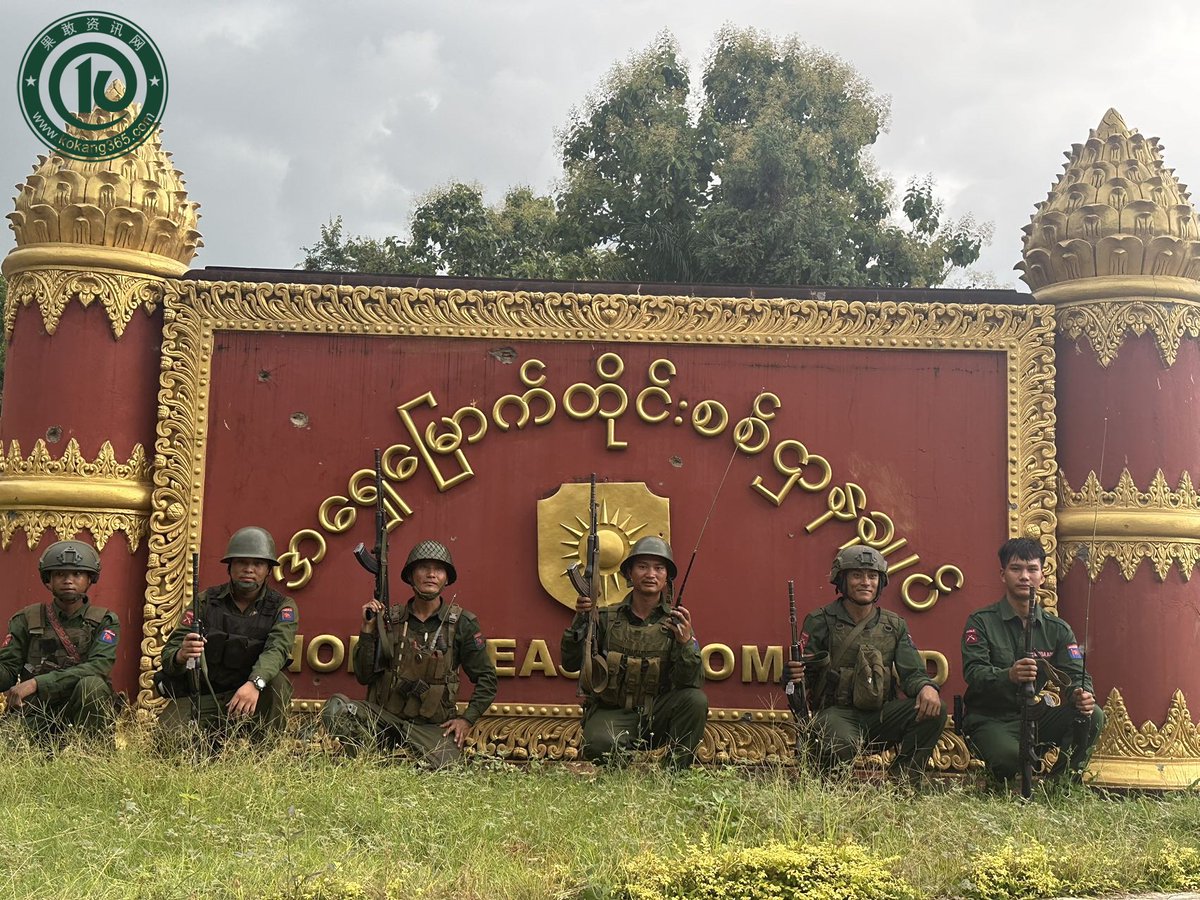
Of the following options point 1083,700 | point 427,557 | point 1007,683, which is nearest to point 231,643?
point 427,557

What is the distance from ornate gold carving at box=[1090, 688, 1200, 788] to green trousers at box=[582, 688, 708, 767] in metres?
2.60

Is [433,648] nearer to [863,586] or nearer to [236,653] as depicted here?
[236,653]

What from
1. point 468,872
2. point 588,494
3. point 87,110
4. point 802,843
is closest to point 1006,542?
point 588,494

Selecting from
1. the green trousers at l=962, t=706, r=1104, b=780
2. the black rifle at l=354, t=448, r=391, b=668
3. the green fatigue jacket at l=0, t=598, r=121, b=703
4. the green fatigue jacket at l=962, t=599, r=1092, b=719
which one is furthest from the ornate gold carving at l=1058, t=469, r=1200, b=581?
the green fatigue jacket at l=0, t=598, r=121, b=703

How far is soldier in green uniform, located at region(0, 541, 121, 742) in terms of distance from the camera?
24.1 ft

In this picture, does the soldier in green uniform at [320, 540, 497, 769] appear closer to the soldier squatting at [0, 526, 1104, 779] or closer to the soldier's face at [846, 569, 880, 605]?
the soldier squatting at [0, 526, 1104, 779]

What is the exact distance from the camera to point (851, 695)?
23.9 feet

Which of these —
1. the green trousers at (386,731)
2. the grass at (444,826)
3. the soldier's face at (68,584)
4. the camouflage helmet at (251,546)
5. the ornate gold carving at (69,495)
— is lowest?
the grass at (444,826)

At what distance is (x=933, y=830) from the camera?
5.58 meters

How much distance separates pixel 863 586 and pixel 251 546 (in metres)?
3.68

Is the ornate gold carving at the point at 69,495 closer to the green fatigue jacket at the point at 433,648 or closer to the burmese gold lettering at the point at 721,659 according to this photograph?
the green fatigue jacket at the point at 433,648

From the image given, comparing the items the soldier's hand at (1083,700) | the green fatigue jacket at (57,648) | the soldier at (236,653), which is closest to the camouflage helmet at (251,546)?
the soldier at (236,653)

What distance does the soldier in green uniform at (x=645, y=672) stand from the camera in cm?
725

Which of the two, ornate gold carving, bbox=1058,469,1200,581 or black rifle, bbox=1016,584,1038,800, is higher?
ornate gold carving, bbox=1058,469,1200,581
